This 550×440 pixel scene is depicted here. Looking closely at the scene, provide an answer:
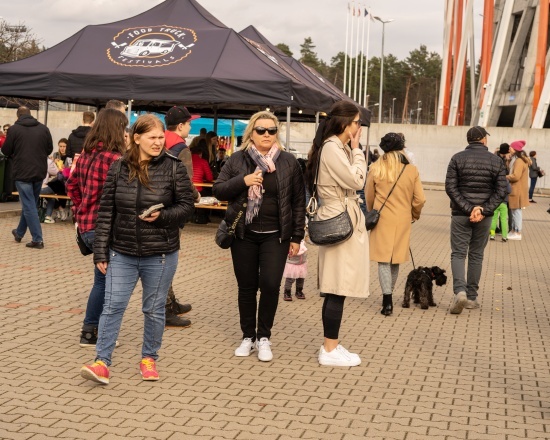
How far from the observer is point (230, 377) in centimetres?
636

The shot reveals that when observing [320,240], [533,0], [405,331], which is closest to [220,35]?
[405,331]

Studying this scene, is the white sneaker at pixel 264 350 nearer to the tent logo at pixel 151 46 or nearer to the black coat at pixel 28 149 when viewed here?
the black coat at pixel 28 149

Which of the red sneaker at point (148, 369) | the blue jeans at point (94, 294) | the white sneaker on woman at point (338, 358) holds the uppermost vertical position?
the blue jeans at point (94, 294)

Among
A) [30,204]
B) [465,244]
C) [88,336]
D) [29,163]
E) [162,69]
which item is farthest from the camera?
[162,69]

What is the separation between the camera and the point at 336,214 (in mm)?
6660

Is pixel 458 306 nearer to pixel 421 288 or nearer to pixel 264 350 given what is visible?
pixel 421 288

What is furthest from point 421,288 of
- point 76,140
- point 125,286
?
point 76,140

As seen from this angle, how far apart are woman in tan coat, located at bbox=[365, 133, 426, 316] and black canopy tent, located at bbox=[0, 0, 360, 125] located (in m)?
6.46

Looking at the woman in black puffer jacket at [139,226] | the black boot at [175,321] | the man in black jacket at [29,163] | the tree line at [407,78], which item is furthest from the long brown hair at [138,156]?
the tree line at [407,78]

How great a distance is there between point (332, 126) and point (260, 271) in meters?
1.20

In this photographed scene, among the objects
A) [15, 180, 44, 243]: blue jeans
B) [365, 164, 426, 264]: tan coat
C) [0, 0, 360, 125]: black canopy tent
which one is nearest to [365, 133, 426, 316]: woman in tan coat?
[365, 164, 426, 264]: tan coat

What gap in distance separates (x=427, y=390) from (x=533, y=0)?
61.5 m

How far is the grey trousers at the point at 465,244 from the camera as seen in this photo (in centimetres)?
959

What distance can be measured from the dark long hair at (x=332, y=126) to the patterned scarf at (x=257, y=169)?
269 mm
